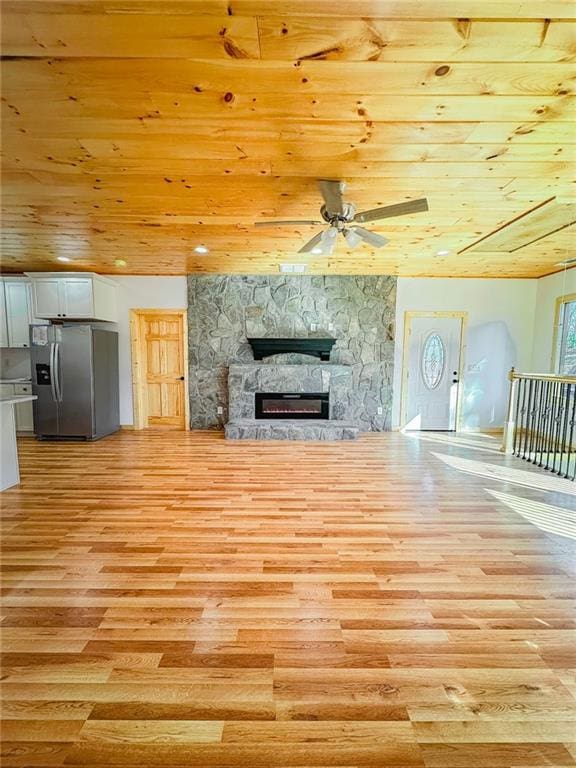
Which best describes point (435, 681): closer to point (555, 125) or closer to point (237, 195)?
point (555, 125)

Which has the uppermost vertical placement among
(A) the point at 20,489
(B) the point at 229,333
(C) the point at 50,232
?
(C) the point at 50,232

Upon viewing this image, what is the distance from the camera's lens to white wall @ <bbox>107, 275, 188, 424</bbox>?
5656mm

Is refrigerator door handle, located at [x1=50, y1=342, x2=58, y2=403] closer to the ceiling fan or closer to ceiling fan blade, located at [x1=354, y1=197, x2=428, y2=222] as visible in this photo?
the ceiling fan

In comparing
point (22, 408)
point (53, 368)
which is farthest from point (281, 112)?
point (22, 408)

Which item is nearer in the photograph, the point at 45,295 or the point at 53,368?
the point at 53,368

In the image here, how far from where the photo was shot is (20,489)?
324 centimetres

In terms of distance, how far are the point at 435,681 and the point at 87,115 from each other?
11.3ft

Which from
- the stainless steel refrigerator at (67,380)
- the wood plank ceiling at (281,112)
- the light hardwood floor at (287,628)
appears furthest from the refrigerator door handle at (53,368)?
the light hardwood floor at (287,628)

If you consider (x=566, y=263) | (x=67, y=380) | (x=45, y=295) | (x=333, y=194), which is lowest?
(x=67, y=380)

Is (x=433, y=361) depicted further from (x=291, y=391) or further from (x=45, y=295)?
(x=45, y=295)

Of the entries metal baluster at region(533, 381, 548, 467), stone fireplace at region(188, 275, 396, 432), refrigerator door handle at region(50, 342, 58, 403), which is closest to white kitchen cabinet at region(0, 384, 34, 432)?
refrigerator door handle at region(50, 342, 58, 403)

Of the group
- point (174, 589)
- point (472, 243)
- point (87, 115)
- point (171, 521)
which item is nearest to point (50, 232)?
point (87, 115)

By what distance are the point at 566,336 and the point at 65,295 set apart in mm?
7734

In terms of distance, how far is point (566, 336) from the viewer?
5.19m
